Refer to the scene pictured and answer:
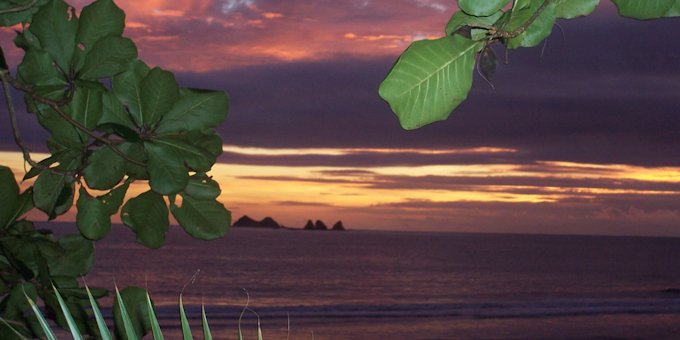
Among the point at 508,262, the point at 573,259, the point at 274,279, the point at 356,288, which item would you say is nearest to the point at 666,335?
the point at 356,288

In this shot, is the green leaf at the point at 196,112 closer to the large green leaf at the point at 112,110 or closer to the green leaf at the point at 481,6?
the large green leaf at the point at 112,110

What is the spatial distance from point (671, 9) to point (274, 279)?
36.7 m

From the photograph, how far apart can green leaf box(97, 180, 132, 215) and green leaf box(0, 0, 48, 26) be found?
0.92 ft

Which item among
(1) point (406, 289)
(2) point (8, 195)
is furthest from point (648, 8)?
(1) point (406, 289)

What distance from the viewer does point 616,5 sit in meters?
0.50

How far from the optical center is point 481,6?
498mm

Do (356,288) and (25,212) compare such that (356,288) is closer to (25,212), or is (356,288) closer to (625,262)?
(625,262)

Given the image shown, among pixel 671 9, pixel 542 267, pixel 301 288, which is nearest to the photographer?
pixel 671 9

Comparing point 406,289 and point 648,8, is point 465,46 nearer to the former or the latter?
point 648,8

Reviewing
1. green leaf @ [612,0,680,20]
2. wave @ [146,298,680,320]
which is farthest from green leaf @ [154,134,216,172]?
wave @ [146,298,680,320]

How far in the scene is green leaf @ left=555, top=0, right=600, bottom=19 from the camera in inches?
21.1

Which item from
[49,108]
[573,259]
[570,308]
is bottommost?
[573,259]

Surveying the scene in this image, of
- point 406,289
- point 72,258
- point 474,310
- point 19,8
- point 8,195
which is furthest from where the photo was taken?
point 406,289

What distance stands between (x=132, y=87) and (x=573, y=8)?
740mm
